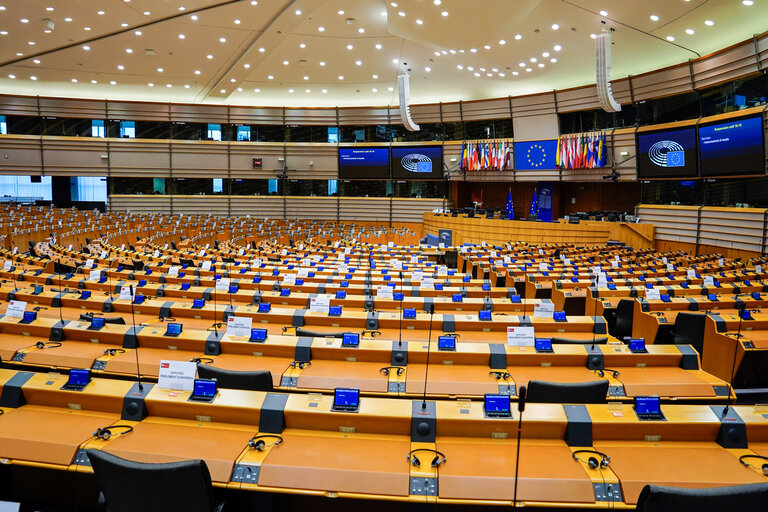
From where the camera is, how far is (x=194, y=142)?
31.5m

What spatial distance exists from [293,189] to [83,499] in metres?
30.0

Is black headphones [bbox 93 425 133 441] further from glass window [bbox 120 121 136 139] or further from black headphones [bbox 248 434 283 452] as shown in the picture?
glass window [bbox 120 121 136 139]

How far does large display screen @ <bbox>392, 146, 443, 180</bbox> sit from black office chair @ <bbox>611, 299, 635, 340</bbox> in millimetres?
21872

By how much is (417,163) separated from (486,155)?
14.4 ft

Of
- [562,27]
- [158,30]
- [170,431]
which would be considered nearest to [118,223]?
[158,30]

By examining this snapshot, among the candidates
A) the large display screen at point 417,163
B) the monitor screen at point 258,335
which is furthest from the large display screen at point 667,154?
the monitor screen at point 258,335

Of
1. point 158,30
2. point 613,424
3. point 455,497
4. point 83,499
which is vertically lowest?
point 83,499

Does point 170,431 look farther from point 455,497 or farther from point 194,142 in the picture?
point 194,142

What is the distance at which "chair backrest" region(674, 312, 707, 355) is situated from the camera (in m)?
7.88

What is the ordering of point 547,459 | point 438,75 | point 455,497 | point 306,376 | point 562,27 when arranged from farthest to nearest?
1. point 438,75
2. point 562,27
3. point 306,376
4. point 547,459
5. point 455,497

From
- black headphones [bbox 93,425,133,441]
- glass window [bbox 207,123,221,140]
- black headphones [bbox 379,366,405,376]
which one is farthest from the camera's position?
glass window [bbox 207,123,221,140]

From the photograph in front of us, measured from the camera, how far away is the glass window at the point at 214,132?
106ft

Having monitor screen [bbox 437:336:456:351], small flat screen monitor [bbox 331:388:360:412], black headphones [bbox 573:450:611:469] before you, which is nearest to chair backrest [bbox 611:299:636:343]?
monitor screen [bbox 437:336:456:351]

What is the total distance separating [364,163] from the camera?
31672 mm
